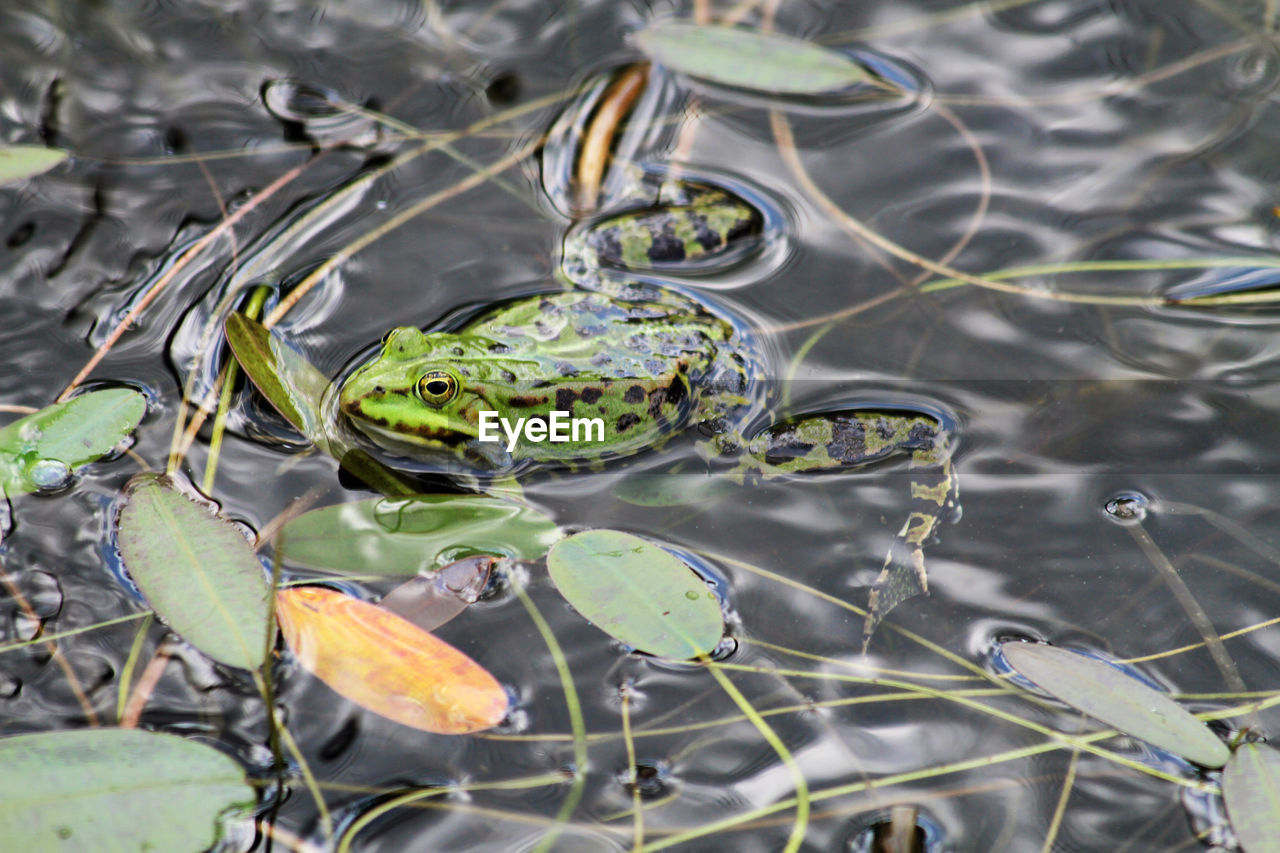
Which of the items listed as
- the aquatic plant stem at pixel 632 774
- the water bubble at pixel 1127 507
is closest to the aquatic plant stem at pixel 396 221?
the aquatic plant stem at pixel 632 774

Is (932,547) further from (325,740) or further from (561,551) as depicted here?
(325,740)

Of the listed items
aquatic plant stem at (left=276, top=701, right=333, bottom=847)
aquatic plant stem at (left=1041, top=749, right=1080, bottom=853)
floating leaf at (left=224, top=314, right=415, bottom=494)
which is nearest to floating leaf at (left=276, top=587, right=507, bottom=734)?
aquatic plant stem at (left=276, top=701, right=333, bottom=847)

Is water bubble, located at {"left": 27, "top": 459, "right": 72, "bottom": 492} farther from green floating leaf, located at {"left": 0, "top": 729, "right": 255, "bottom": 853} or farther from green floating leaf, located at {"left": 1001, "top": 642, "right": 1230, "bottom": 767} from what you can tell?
green floating leaf, located at {"left": 1001, "top": 642, "right": 1230, "bottom": 767}

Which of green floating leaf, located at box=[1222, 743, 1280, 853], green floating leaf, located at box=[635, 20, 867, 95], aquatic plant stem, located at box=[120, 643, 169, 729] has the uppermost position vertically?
green floating leaf, located at box=[635, 20, 867, 95]

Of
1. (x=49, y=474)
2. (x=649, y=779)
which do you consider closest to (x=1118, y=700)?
(x=649, y=779)

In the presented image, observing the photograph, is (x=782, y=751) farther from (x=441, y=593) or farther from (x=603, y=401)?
(x=603, y=401)

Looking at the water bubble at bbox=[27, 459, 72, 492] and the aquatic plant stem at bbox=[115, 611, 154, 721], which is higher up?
the water bubble at bbox=[27, 459, 72, 492]

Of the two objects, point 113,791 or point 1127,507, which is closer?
point 113,791
